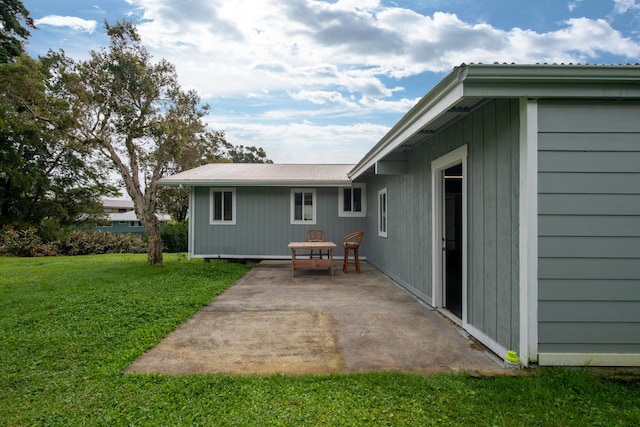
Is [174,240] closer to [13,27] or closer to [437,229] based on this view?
[437,229]

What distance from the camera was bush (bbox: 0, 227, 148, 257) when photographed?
41.8 feet

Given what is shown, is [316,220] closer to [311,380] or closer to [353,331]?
[353,331]

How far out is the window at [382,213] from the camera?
24.5 feet

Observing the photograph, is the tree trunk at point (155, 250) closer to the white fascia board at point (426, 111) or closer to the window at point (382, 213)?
the window at point (382, 213)

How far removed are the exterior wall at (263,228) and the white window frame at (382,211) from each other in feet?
5.63

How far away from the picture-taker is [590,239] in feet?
8.54

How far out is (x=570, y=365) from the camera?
2613mm

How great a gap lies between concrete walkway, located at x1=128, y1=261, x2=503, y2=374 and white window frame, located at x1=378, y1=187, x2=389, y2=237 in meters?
2.16

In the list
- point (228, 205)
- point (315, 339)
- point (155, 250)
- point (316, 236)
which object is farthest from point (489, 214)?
point (155, 250)

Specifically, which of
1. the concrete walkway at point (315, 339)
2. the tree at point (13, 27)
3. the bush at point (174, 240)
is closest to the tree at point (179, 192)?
the bush at point (174, 240)

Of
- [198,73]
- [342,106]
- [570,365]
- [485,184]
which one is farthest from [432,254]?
[342,106]

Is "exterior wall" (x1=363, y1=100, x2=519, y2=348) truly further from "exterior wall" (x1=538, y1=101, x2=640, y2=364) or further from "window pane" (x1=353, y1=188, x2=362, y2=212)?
"window pane" (x1=353, y1=188, x2=362, y2=212)

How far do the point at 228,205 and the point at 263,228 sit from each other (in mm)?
1243

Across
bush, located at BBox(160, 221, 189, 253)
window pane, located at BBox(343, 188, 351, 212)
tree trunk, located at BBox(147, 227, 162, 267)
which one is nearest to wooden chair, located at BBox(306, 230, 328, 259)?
window pane, located at BBox(343, 188, 351, 212)
